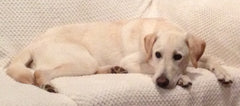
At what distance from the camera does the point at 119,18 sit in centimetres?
273

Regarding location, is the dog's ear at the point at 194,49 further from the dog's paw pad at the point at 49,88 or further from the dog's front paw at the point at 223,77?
the dog's paw pad at the point at 49,88

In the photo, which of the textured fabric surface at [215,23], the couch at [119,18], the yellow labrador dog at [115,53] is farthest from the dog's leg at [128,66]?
the textured fabric surface at [215,23]

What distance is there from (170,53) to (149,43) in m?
0.13

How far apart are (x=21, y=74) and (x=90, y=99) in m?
0.46

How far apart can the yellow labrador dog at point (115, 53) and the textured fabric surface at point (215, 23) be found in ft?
0.94

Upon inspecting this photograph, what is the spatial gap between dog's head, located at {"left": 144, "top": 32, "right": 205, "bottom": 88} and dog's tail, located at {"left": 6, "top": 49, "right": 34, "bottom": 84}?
2.01 feet

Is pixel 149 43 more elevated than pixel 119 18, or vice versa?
pixel 149 43

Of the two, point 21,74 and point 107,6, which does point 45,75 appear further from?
point 107,6

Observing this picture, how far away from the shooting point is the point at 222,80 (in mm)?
2049

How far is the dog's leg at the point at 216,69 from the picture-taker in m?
2.05

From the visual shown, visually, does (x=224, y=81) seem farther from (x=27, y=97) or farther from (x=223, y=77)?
(x=27, y=97)

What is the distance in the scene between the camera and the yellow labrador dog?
77.0 inches

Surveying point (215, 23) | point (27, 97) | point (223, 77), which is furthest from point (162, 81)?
point (215, 23)

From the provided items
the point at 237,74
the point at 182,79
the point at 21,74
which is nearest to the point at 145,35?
the point at 182,79
